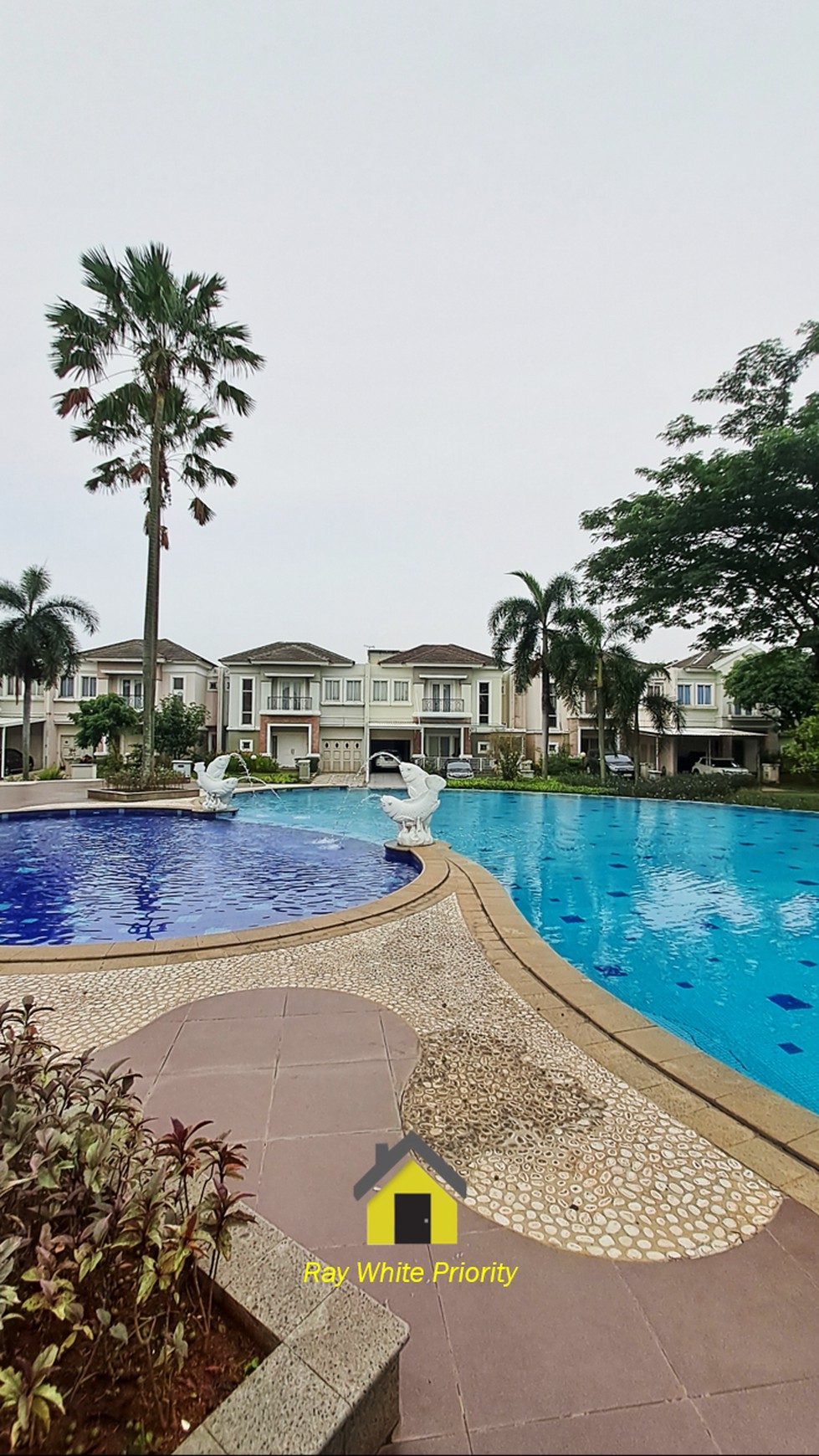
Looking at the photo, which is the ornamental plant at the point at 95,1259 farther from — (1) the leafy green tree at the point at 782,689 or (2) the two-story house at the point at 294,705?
(2) the two-story house at the point at 294,705

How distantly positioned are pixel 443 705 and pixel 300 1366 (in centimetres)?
3549

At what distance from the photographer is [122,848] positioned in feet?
44.4

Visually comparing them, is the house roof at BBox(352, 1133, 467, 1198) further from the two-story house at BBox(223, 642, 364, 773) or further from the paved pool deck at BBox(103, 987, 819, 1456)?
the two-story house at BBox(223, 642, 364, 773)

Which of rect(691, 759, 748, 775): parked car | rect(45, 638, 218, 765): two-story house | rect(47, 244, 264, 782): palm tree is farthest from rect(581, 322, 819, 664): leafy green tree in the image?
rect(45, 638, 218, 765): two-story house

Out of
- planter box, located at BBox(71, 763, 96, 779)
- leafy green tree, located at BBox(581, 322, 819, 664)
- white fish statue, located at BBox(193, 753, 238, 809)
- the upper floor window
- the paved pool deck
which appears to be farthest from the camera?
the upper floor window

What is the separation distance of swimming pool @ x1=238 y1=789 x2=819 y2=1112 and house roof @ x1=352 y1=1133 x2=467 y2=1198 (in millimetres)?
3330

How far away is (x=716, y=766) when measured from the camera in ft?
114

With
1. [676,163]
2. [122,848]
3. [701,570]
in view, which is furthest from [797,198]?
[122,848]

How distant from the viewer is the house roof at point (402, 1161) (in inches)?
112

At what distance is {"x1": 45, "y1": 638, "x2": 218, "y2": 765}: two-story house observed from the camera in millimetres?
37250

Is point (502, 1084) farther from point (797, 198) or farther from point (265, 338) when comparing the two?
point (265, 338)

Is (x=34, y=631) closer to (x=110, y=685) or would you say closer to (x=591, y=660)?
(x=110, y=685)

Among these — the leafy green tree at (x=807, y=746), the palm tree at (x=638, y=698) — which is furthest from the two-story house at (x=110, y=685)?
the leafy green tree at (x=807, y=746)

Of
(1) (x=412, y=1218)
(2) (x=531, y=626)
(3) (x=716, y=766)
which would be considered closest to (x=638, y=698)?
(2) (x=531, y=626)
